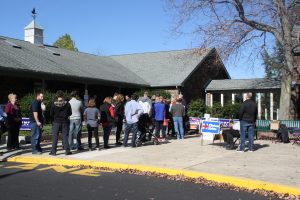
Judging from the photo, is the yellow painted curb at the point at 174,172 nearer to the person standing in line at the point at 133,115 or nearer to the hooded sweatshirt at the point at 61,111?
the hooded sweatshirt at the point at 61,111

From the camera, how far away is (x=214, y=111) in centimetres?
2725

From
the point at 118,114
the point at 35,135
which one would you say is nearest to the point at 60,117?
the point at 35,135

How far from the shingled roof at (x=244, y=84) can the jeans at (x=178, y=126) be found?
40.5 ft

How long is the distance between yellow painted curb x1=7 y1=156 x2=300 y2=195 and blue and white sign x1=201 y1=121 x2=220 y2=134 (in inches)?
193

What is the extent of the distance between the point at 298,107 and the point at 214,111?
16.8 ft

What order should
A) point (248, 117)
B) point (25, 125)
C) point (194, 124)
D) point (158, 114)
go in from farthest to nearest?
point (194, 124), point (25, 125), point (158, 114), point (248, 117)

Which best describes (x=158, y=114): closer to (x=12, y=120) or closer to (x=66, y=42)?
(x=12, y=120)

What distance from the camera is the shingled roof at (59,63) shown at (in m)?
21.6

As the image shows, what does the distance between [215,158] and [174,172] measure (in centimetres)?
237

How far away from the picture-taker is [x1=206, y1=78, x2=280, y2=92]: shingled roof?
27514 mm

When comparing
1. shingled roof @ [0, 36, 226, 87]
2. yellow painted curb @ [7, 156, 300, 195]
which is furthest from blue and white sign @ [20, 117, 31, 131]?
yellow painted curb @ [7, 156, 300, 195]

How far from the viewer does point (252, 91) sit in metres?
28.5

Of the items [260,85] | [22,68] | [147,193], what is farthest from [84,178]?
[260,85]

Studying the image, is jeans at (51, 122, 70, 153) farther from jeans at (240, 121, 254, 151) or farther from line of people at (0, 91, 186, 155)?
jeans at (240, 121, 254, 151)
